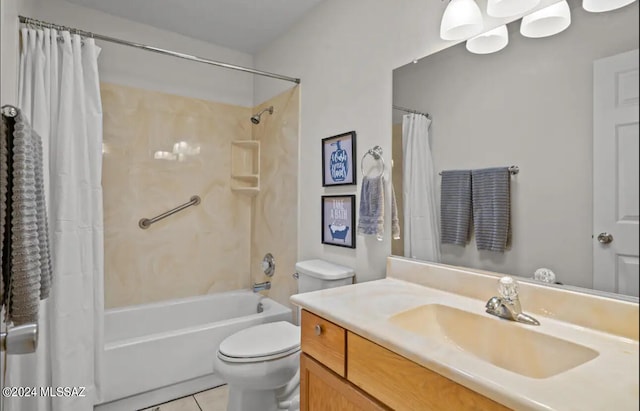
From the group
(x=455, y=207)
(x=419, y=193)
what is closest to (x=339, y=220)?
(x=419, y=193)

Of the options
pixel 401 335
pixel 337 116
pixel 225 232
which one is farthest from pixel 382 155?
pixel 225 232

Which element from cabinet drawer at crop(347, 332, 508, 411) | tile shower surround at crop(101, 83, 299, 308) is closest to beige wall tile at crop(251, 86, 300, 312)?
tile shower surround at crop(101, 83, 299, 308)

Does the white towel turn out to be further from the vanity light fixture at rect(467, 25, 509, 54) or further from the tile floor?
the tile floor

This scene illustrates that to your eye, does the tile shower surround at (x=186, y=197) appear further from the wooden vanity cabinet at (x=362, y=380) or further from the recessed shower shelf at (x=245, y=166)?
the wooden vanity cabinet at (x=362, y=380)

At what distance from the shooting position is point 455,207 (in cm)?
134

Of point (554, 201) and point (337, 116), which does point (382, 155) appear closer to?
point (337, 116)

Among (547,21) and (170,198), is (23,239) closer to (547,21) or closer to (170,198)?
(547,21)

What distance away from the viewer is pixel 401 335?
886mm

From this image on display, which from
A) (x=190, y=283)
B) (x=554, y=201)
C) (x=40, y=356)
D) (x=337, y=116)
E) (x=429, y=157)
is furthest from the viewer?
(x=190, y=283)

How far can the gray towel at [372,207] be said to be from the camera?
1618 mm

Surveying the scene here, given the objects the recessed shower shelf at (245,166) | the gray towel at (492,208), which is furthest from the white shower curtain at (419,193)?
the recessed shower shelf at (245,166)

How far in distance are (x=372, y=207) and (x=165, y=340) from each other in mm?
1427

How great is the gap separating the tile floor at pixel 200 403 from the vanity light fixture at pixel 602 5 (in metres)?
2.44

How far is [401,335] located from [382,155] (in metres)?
0.98
